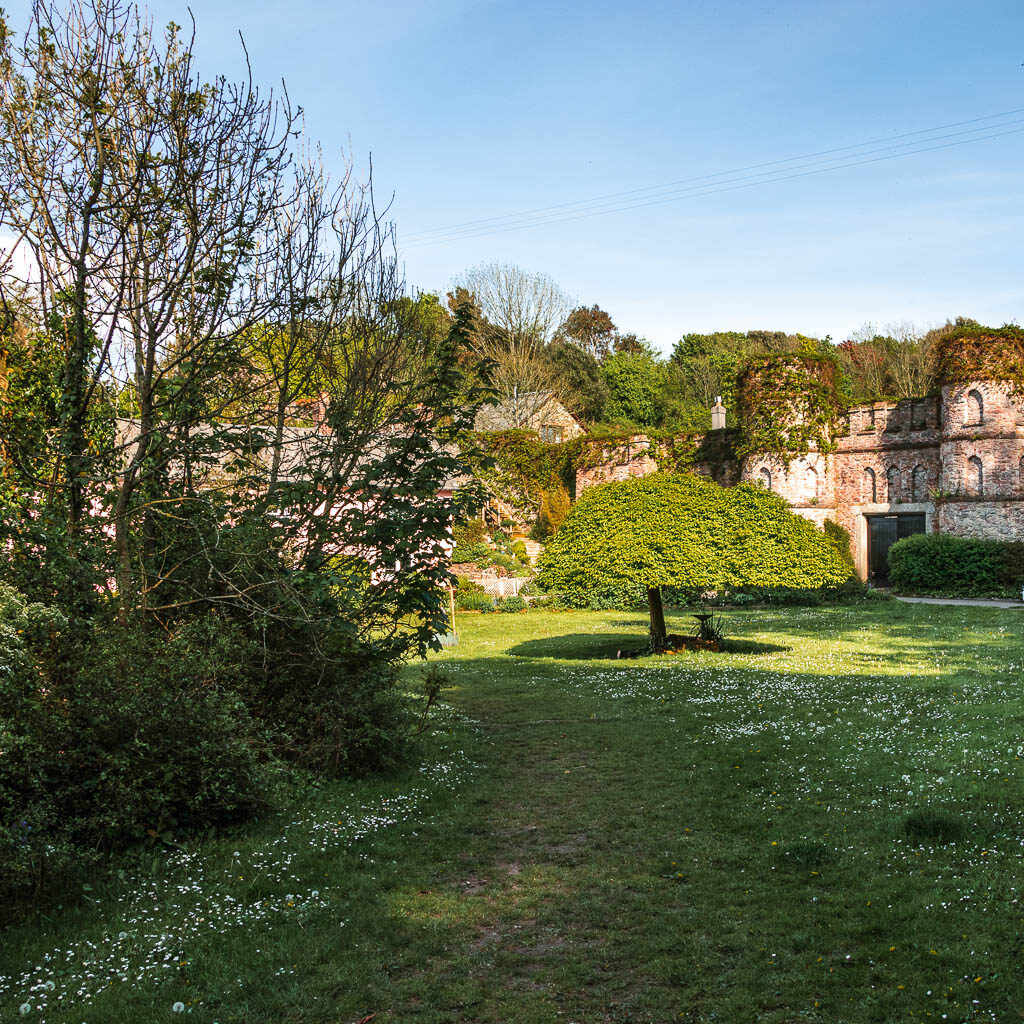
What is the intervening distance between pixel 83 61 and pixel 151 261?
1.71m

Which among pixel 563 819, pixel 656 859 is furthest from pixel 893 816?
pixel 563 819

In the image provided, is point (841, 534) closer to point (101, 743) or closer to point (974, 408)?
point (974, 408)

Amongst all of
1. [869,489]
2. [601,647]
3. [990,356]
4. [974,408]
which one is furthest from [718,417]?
[601,647]

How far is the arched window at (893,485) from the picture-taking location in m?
32.3

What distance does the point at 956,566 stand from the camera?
97.2 ft

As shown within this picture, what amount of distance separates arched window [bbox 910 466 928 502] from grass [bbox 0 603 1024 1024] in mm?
22801

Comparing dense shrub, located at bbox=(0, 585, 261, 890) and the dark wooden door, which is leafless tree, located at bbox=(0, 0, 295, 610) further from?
the dark wooden door

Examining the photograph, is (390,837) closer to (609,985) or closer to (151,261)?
(609,985)

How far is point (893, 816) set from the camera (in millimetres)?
6926

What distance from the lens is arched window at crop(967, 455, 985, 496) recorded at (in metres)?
30.1

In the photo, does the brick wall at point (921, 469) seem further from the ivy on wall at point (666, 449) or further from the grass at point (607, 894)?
the grass at point (607, 894)

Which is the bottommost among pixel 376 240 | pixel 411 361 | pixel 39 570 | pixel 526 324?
pixel 39 570

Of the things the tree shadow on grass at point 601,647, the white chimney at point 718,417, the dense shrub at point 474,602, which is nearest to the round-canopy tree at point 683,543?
the tree shadow on grass at point 601,647

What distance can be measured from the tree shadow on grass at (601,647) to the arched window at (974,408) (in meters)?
15.4
